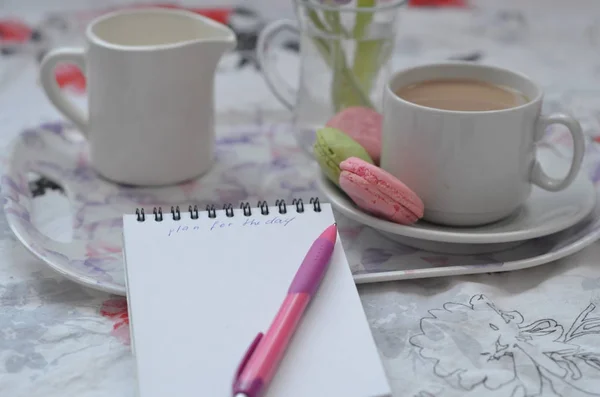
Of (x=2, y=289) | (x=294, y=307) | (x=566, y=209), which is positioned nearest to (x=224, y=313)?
(x=294, y=307)

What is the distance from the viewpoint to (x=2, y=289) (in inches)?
20.5

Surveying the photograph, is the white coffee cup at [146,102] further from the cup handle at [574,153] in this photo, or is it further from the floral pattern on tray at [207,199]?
the cup handle at [574,153]

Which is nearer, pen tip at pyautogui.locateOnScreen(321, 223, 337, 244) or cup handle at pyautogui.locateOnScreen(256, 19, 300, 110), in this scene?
pen tip at pyautogui.locateOnScreen(321, 223, 337, 244)

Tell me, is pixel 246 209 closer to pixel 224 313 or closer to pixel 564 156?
pixel 224 313

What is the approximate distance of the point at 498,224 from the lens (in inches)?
22.8

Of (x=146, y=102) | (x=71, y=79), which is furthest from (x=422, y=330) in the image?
(x=71, y=79)

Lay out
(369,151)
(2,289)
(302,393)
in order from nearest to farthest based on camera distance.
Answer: (302,393)
(2,289)
(369,151)

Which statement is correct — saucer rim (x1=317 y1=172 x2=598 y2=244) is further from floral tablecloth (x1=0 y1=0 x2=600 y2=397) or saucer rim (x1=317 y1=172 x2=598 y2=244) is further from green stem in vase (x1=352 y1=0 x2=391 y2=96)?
green stem in vase (x1=352 y1=0 x2=391 y2=96)

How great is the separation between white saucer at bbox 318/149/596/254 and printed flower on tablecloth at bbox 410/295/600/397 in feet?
0.18

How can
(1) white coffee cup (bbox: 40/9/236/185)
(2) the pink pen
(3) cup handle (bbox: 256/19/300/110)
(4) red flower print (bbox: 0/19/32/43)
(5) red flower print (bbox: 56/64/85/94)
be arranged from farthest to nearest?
1. (4) red flower print (bbox: 0/19/32/43)
2. (5) red flower print (bbox: 56/64/85/94)
3. (3) cup handle (bbox: 256/19/300/110)
4. (1) white coffee cup (bbox: 40/9/236/185)
5. (2) the pink pen

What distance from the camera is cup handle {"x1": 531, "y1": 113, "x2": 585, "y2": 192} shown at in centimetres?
56

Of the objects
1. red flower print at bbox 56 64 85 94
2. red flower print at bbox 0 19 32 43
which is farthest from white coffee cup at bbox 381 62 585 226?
red flower print at bbox 0 19 32 43

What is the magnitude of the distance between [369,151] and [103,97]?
0.23 m

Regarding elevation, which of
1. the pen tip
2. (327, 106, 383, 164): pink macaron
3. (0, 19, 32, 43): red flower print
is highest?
(327, 106, 383, 164): pink macaron
